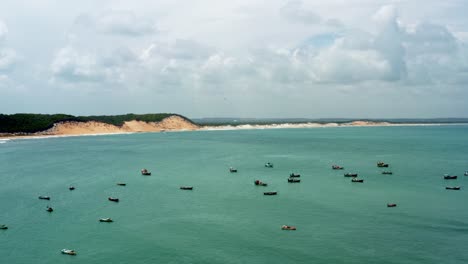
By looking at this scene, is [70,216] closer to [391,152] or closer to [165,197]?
[165,197]

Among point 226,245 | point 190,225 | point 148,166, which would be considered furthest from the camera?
point 148,166

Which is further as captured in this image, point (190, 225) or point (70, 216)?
point (70, 216)

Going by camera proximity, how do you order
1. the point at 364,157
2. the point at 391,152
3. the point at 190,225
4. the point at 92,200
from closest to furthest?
the point at 190,225
the point at 92,200
the point at 364,157
the point at 391,152

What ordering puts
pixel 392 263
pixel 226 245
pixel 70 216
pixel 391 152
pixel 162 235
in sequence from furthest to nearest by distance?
1. pixel 391 152
2. pixel 70 216
3. pixel 162 235
4. pixel 226 245
5. pixel 392 263

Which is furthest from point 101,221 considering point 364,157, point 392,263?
point 364,157

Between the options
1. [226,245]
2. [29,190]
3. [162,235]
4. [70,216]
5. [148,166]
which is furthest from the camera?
[148,166]

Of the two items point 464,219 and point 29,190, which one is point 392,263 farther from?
point 29,190

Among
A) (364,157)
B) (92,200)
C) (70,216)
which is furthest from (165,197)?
(364,157)
